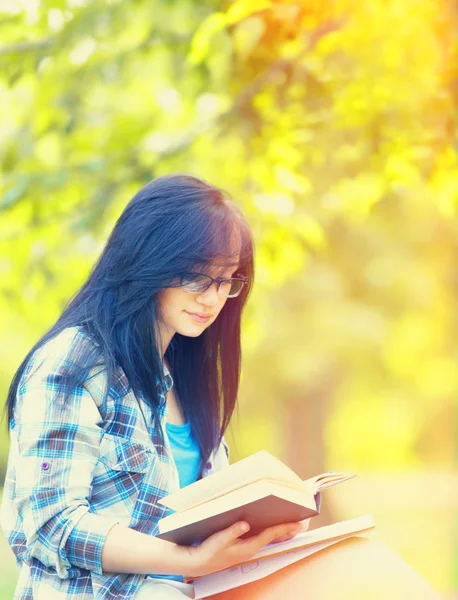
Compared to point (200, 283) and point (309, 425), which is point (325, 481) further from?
point (309, 425)

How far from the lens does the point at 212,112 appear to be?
464 cm

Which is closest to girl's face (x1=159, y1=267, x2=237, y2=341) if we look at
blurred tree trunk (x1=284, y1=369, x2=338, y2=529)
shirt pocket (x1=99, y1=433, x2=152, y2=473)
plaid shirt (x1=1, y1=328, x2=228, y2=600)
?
plaid shirt (x1=1, y1=328, x2=228, y2=600)

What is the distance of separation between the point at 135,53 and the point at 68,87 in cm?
38

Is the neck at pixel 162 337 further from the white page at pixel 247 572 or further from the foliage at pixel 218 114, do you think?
the foliage at pixel 218 114

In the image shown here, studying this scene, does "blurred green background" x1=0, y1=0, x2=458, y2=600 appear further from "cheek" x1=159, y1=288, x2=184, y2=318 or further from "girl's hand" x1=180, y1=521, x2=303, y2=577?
"girl's hand" x1=180, y1=521, x2=303, y2=577

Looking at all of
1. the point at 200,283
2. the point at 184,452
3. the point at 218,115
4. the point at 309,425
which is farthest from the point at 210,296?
the point at 309,425

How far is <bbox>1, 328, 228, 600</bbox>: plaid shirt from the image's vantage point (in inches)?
76.0

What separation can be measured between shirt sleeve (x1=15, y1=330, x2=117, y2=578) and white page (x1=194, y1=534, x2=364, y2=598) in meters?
0.26

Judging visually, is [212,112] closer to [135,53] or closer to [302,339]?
[135,53]

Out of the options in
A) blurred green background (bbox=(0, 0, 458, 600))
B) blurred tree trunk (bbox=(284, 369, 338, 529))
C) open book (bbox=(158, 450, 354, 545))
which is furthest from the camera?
blurred tree trunk (bbox=(284, 369, 338, 529))

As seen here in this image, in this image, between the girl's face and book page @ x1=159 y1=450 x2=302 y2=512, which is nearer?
book page @ x1=159 y1=450 x2=302 y2=512

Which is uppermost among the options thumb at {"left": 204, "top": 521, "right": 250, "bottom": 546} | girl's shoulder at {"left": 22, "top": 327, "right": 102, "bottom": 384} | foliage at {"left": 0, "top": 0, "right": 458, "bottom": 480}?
foliage at {"left": 0, "top": 0, "right": 458, "bottom": 480}

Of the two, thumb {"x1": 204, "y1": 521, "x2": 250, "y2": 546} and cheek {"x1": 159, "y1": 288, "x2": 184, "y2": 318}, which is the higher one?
cheek {"x1": 159, "y1": 288, "x2": 184, "y2": 318}

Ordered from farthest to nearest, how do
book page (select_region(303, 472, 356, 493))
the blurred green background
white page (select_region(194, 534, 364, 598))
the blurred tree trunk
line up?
the blurred tree trunk → the blurred green background → book page (select_region(303, 472, 356, 493)) → white page (select_region(194, 534, 364, 598))
